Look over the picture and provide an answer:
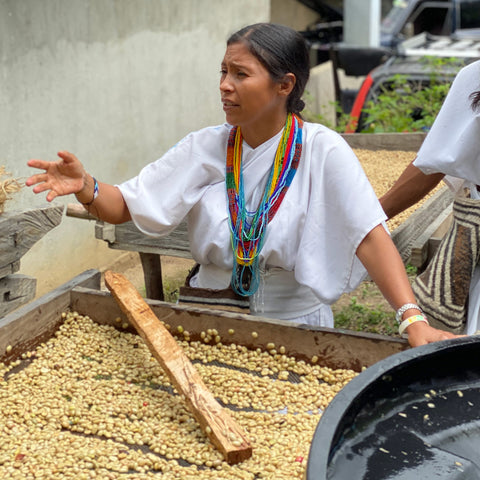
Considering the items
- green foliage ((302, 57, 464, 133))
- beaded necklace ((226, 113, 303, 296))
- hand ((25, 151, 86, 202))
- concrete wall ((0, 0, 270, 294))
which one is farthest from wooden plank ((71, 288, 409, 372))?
green foliage ((302, 57, 464, 133))

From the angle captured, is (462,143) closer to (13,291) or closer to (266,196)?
(266,196)

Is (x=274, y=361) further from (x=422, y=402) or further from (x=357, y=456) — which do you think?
(x=357, y=456)

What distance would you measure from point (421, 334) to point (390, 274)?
24 centimetres

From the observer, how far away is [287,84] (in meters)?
2.42

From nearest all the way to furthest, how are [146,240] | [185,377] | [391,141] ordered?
[185,377] < [146,240] < [391,141]

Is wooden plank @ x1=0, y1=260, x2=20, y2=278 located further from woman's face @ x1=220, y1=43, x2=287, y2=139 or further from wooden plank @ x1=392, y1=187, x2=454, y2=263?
wooden plank @ x1=392, y1=187, x2=454, y2=263

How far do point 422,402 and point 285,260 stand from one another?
4.02 feet

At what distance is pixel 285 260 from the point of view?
2451mm

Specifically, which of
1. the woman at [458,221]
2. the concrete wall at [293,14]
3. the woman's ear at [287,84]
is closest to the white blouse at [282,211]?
the woman's ear at [287,84]

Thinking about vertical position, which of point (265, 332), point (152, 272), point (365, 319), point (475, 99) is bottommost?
point (365, 319)

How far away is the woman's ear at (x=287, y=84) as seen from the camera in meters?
2.40

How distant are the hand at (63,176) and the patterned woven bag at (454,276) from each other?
114cm

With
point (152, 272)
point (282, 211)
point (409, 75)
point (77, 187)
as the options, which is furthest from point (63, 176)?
point (409, 75)

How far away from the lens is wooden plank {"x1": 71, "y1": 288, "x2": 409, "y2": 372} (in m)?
A: 2.21
